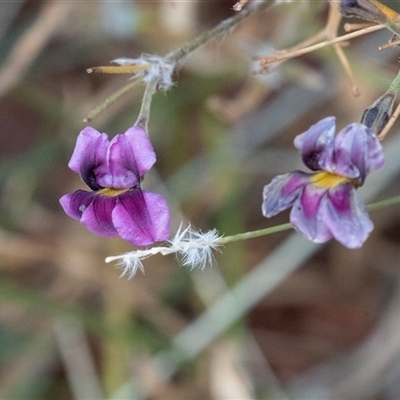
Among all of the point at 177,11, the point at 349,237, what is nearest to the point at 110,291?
the point at 177,11

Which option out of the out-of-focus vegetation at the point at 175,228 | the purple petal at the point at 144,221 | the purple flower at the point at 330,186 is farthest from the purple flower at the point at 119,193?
the out-of-focus vegetation at the point at 175,228

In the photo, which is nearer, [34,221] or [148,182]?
[148,182]

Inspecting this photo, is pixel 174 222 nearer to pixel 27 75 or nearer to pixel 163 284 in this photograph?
pixel 163 284

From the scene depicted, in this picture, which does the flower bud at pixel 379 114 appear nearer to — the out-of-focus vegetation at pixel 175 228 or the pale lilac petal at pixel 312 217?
the pale lilac petal at pixel 312 217

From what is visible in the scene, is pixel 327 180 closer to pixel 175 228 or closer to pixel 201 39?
pixel 201 39

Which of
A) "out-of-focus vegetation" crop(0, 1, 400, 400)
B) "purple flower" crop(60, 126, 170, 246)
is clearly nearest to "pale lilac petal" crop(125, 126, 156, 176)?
"purple flower" crop(60, 126, 170, 246)

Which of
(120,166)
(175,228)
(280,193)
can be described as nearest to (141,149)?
(120,166)

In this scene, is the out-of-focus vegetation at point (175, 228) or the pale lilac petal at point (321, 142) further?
the out-of-focus vegetation at point (175, 228)
